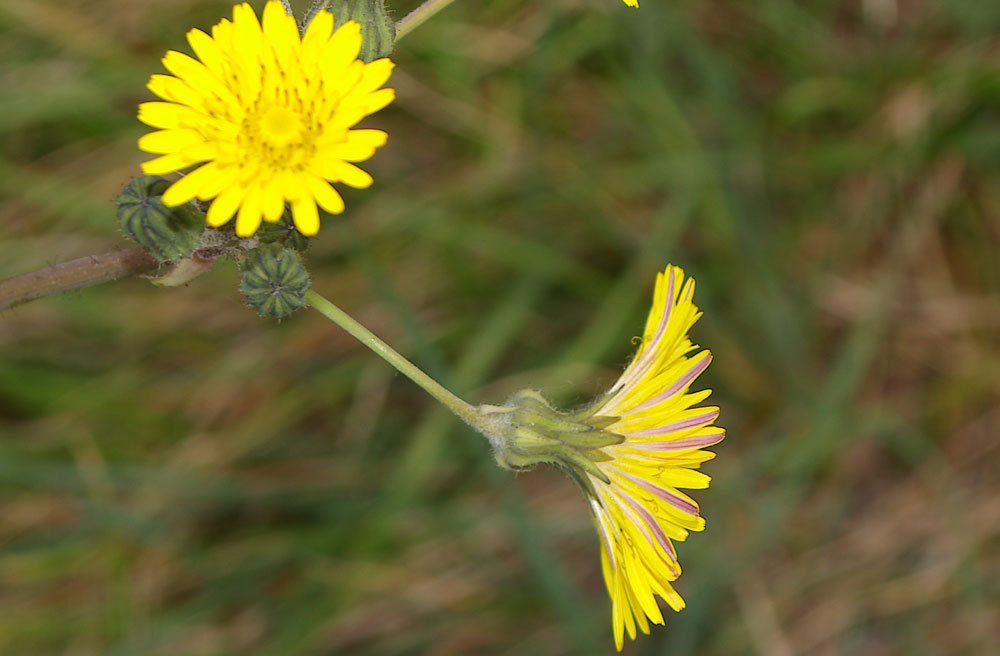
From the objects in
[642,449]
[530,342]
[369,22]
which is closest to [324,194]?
[369,22]

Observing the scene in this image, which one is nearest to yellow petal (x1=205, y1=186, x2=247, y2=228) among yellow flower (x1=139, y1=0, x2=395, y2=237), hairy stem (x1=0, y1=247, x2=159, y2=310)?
yellow flower (x1=139, y1=0, x2=395, y2=237)

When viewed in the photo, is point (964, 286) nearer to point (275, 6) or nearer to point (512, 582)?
point (512, 582)

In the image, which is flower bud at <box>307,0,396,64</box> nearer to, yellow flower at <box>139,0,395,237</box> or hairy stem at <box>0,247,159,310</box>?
yellow flower at <box>139,0,395,237</box>

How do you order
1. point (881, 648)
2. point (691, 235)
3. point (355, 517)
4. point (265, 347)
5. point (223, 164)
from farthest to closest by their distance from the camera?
point (691, 235) → point (881, 648) → point (265, 347) → point (355, 517) → point (223, 164)

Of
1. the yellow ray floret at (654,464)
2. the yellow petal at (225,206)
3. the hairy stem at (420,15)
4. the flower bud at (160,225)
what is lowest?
the yellow ray floret at (654,464)

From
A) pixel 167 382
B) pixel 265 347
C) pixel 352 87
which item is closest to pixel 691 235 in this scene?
pixel 265 347

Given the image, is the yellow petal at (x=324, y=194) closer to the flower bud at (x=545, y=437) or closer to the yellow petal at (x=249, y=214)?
the yellow petal at (x=249, y=214)

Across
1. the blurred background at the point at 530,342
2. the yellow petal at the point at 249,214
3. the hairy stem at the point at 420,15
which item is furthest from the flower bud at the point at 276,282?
the blurred background at the point at 530,342
